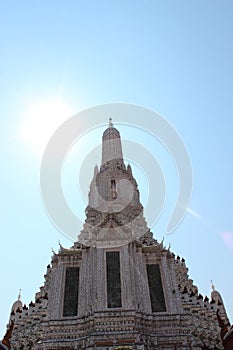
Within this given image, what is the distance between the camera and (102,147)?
59719mm

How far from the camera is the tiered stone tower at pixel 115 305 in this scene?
95.8 feet

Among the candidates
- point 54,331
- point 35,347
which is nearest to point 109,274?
point 54,331

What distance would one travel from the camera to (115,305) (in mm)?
30484

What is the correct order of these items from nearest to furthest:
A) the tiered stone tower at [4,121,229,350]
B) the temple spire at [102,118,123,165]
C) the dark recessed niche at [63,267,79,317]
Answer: the tiered stone tower at [4,121,229,350], the dark recessed niche at [63,267,79,317], the temple spire at [102,118,123,165]

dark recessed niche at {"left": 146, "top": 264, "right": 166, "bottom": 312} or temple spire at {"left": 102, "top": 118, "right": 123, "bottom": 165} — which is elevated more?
temple spire at {"left": 102, "top": 118, "right": 123, "bottom": 165}

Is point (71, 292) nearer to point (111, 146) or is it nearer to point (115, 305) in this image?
point (115, 305)

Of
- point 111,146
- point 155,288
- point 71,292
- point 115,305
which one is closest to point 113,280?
point 115,305

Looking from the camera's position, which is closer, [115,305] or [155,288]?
[115,305]

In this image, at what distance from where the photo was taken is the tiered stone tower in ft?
95.8

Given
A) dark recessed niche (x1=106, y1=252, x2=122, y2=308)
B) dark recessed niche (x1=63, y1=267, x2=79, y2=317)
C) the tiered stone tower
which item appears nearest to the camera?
the tiered stone tower

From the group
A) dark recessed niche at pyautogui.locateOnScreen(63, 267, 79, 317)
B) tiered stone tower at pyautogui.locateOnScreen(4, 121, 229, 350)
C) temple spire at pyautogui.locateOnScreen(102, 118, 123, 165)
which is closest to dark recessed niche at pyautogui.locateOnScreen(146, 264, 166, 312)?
tiered stone tower at pyautogui.locateOnScreen(4, 121, 229, 350)

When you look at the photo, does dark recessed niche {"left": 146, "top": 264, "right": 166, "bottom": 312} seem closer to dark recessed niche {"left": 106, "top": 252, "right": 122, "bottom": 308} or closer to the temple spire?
dark recessed niche {"left": 106, "top": 252, "right": 122, "bottom": 308}

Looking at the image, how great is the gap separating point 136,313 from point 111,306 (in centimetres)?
233

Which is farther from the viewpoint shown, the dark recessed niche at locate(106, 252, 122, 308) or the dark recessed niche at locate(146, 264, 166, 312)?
the dark recessed niche at locate(146, 264, 166, 312)
